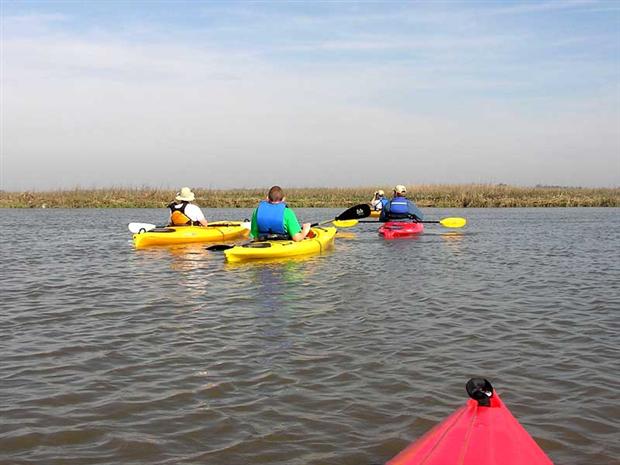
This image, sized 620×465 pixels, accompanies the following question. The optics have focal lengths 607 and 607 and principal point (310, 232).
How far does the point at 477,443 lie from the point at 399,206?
12547 mm

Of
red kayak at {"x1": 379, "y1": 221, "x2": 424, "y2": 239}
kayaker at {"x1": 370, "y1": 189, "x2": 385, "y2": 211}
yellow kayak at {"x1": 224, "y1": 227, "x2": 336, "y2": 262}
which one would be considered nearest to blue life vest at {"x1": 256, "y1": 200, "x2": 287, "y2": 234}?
yellow kayak at {"x1": 224, "y1": 227, "x2": 336, "y2": 262}

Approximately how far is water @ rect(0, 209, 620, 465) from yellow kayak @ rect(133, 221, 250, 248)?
3.04 m

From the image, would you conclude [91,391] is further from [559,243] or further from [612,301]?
[559,243]

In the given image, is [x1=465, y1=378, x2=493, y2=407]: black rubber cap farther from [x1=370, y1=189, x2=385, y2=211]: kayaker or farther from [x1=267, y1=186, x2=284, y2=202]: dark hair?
[x1=370, y1=189, x2=385, y2=211]: kayaker

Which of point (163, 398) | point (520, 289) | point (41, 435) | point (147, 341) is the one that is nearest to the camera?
point (41, 435)

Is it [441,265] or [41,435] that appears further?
[441,265]

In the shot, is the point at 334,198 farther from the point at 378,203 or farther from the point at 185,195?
the point at 185,195

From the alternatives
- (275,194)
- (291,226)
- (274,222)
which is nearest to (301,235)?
(291,226)

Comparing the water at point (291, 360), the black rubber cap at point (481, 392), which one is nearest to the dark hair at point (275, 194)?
the water at point (291, 360)

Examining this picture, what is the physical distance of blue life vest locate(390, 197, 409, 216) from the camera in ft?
47.9

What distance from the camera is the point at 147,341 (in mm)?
5117

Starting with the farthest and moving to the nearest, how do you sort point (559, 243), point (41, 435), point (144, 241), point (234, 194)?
point (234, 194) → point (559, 243) → point (144, 241) → point (41, 435)

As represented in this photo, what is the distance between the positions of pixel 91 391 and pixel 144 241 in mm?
8773

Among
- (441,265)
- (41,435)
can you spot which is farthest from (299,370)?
(441,265)
